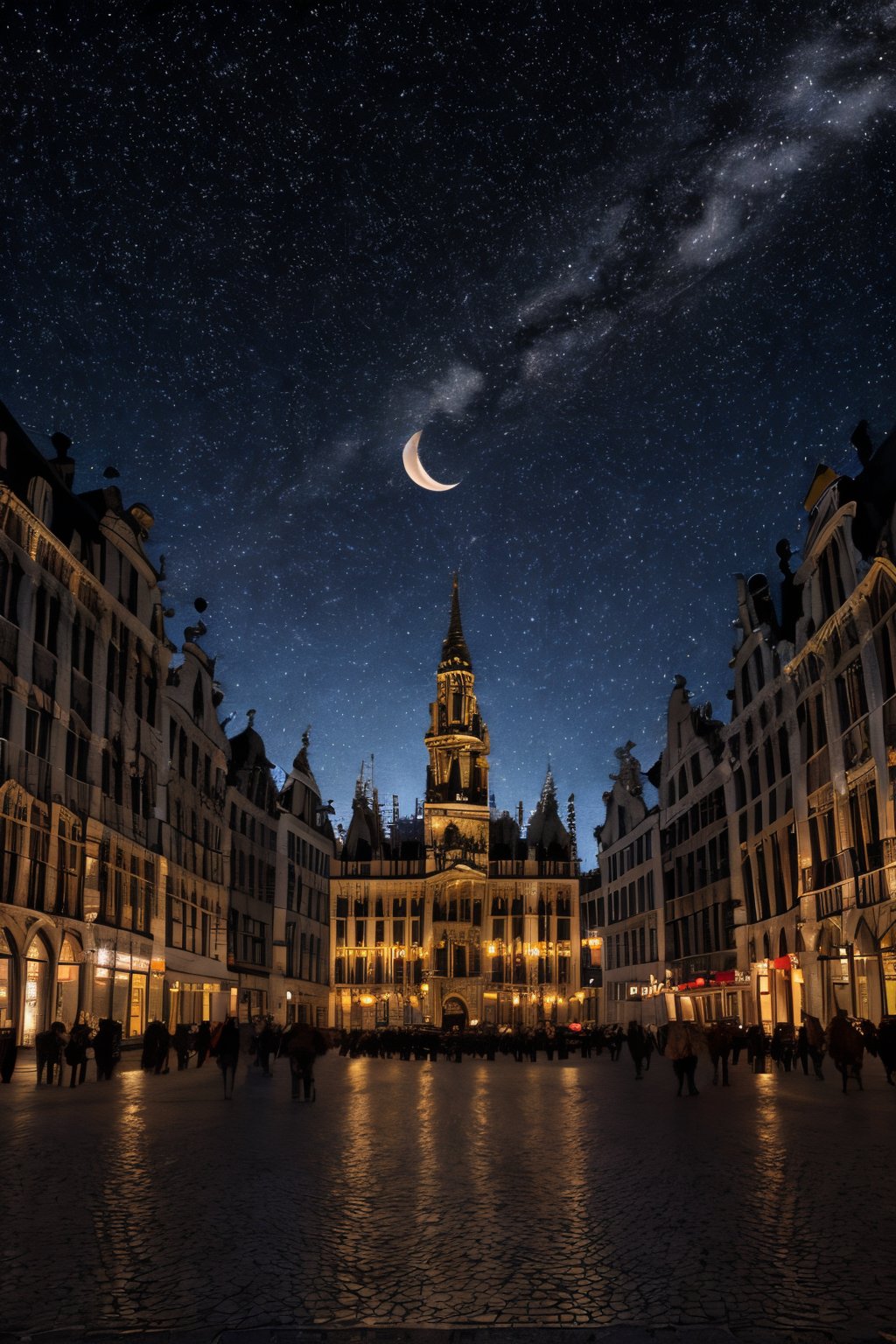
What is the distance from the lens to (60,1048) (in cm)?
2839

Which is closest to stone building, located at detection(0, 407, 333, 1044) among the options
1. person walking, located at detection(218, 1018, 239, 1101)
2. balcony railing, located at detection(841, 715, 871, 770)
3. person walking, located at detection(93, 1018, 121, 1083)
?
person walking, located at detection(93, 1018, 121, 1083)

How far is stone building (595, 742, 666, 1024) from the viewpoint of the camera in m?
74.0

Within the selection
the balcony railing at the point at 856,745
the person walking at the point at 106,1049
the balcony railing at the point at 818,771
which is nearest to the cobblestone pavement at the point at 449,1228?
the person walking at the point at 106,1049

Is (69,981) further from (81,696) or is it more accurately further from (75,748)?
(81,696)

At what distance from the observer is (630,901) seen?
8250 centimetres

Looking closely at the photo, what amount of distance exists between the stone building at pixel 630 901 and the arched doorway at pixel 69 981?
39.4 metres

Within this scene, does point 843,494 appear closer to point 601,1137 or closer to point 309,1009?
point 601,1137

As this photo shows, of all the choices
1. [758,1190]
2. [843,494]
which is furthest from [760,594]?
[758,1190]

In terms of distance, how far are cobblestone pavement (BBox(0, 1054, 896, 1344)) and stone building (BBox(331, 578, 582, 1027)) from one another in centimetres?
7792

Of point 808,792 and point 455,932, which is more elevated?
point 808,792

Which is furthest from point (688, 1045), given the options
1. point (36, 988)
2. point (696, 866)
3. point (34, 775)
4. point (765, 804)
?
point (696, 866)

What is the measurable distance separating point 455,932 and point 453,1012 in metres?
6.24

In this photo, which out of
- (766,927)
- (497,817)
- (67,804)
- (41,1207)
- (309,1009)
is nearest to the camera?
(41,1207)

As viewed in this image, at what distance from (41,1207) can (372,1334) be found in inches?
199
